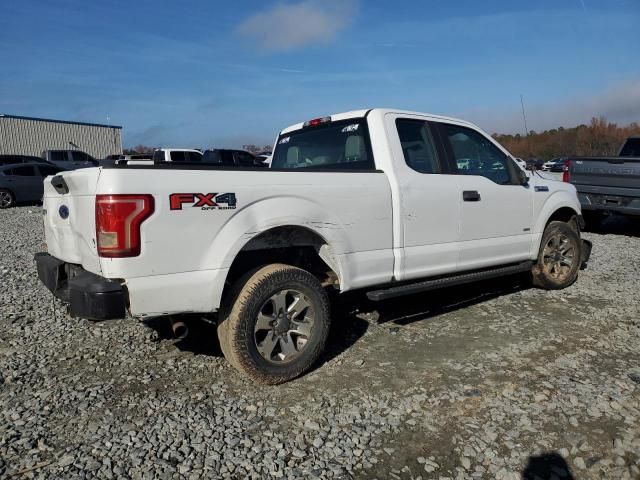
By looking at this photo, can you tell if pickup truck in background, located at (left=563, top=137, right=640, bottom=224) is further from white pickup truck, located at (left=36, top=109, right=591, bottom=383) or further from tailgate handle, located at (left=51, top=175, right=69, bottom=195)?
tailgate handle, located at (left=51, top=175, right=69, bottom=195)

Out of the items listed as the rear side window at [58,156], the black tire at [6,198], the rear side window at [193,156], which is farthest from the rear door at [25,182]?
the rear side window at [58,156]

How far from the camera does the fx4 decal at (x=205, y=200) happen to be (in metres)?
2.95

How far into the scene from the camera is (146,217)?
2871mm

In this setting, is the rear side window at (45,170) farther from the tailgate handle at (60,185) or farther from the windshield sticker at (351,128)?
the windshield sticker at (351,128)

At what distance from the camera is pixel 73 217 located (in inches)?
126

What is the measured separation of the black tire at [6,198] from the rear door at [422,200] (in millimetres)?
15272

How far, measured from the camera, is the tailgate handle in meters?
3.26

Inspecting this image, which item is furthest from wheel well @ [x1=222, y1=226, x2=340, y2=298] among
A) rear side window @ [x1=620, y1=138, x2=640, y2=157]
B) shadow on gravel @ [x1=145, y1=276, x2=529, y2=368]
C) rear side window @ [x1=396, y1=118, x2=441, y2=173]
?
rear side window @ [x1=620, y1=138, x2=640, y2=157]

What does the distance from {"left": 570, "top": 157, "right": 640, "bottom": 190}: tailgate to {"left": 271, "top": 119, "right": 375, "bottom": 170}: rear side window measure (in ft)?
21.7

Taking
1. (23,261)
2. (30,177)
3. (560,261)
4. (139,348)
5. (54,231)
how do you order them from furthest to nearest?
1. (30,177)
2. (23,261)
3. (560,261)
4. (139,348)
5. (54,231)

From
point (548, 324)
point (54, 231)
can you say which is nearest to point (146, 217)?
point (54, 231)

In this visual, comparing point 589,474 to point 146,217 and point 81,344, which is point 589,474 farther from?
point 81,344

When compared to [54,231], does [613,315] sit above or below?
below

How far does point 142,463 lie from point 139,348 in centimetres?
166
